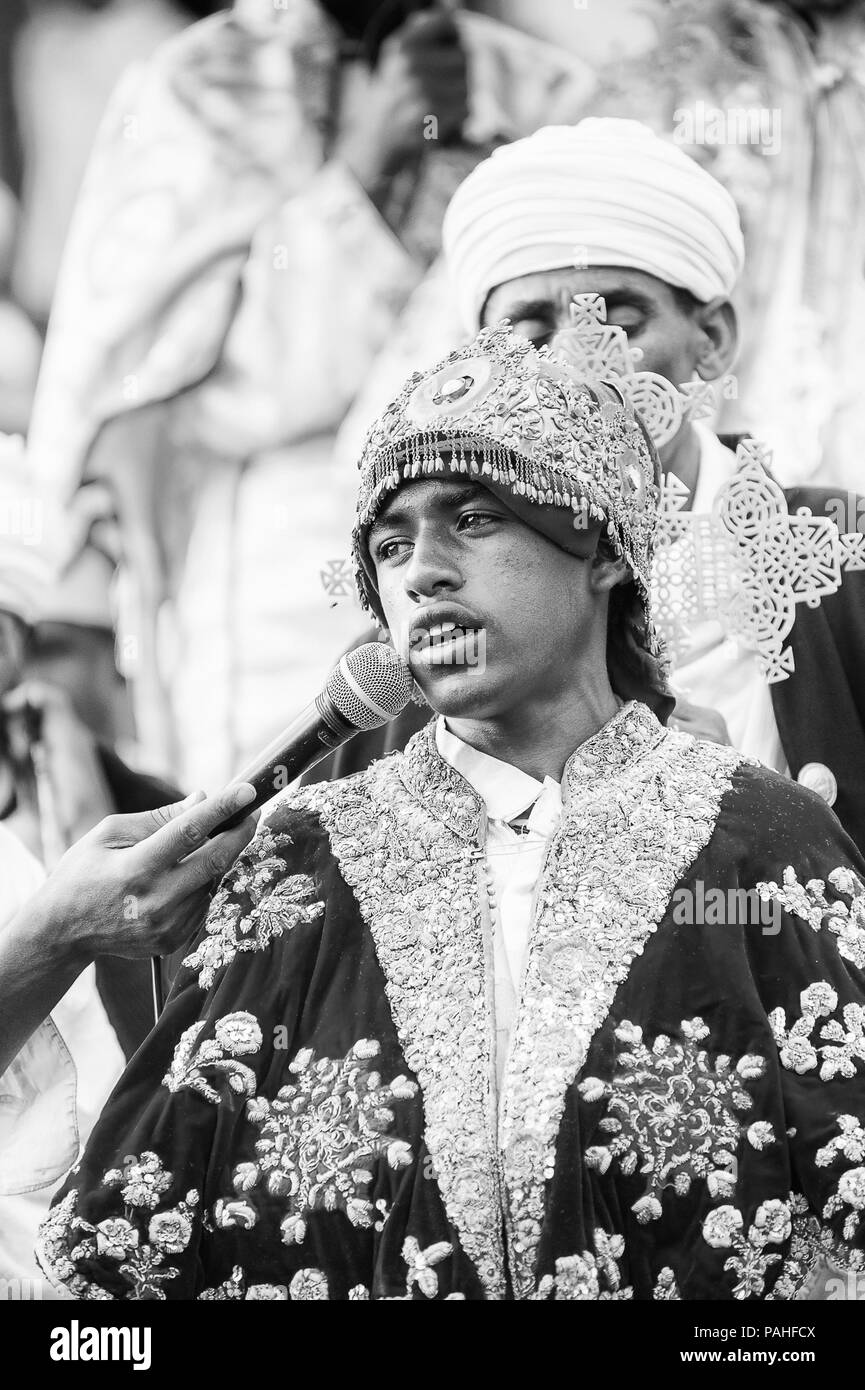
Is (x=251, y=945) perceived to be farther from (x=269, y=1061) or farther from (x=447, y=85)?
(x=447, y=85)

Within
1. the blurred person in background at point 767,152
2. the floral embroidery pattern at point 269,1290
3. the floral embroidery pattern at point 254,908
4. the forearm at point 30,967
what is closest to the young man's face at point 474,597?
the floral embroidery pattern at point 254,908

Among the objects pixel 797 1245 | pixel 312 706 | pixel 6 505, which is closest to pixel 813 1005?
pixel 797 1245

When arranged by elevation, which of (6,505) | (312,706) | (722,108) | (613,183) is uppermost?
(722,108)

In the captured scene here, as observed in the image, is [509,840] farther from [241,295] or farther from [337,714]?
[241,295]

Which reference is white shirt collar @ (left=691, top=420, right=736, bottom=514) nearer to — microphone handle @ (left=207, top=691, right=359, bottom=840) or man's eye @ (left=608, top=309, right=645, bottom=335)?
man's eye @ (left=608, top=309, right=645, bottom=335)

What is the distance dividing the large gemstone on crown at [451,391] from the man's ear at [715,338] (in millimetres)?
1210

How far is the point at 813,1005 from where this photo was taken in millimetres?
2469

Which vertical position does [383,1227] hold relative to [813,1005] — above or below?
below

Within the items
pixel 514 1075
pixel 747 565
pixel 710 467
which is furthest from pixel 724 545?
pixel 514 1075

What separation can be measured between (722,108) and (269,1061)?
2354 millimetres

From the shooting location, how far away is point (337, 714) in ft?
8.46

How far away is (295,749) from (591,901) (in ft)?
1.39

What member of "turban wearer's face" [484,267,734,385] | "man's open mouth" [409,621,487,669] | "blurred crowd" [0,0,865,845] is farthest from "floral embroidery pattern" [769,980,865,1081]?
"blurred crowd" [0,0,865,845]

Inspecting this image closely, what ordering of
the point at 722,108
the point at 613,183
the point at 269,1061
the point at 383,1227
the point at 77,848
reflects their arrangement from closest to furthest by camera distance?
the point at 383,1227
the point at 269,1061
the point at 77,848
the point at 613,183
the point at 722,108
